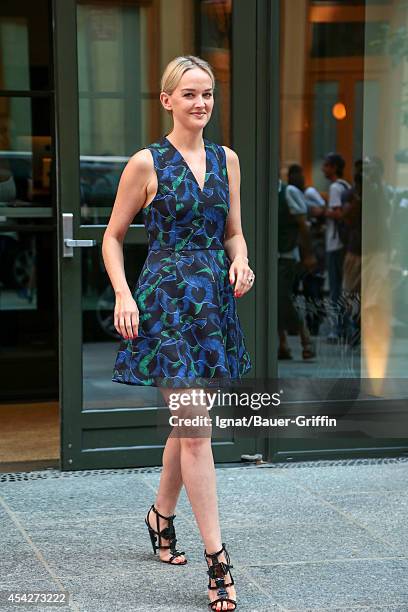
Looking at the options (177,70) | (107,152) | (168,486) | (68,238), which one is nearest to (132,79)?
(107,152)

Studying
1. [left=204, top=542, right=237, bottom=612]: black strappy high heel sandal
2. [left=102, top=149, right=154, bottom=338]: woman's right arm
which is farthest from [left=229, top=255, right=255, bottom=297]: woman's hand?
[left=204, top=542, right=237, bottom=612]: black strappy high heel sandal

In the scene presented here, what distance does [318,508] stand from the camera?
504 centimetres

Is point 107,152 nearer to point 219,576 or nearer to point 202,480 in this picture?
point 202,480

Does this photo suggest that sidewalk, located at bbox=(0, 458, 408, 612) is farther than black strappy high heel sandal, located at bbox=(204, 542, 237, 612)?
Yes

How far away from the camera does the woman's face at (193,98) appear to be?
3.85m

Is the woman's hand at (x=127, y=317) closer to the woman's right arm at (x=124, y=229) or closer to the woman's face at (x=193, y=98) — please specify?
the woman's right arm at (x=124, y=229)

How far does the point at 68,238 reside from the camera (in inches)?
217

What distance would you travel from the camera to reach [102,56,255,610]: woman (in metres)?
3.83

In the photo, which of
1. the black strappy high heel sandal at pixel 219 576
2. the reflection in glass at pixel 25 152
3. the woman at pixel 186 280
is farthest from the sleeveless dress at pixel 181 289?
the reflection in glass at pixel 25 152

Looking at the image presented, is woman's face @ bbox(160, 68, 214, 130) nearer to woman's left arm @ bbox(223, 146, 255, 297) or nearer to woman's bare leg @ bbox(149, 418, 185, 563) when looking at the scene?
woman's left arm @ bbox(223, 146, 255, 297)

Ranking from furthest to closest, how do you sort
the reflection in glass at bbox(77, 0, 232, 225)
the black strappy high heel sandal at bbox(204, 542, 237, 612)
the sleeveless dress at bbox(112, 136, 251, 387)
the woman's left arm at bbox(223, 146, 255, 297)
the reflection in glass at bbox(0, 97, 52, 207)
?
the reflection in glass at bbox(0, 97, 52, 207) → the reflection in glass at bbox(77, 0, 232, 225) → the woman's left arm at bbox(223, 146, 255, 297) → the sleeveless dress at bbox(112, 136, 251, 387) → the black strappy high heel sandal at bbox(204, 542, 237, 612)

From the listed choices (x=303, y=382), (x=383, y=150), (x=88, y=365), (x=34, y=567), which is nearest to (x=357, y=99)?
(x=383, y=150)

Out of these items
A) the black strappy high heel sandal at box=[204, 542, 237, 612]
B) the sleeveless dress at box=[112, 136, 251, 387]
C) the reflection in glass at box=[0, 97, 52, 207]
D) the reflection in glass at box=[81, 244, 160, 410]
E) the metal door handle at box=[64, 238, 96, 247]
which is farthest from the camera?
the reflection in glass at box=[0, 97, 52, 207]

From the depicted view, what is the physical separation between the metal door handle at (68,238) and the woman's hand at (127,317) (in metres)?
1.73
